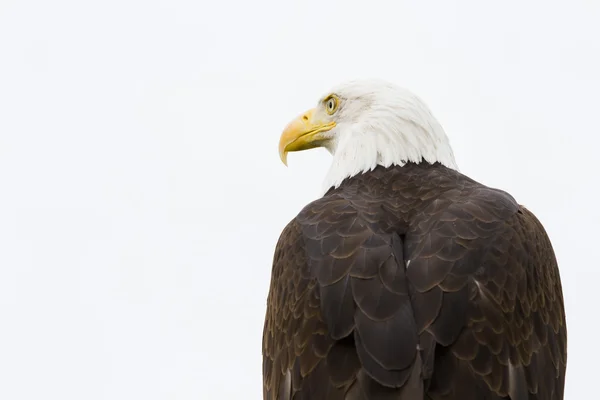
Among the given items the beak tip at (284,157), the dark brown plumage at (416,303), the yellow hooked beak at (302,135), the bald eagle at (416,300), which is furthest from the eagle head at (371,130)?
the dark brown plumage at (416,303)

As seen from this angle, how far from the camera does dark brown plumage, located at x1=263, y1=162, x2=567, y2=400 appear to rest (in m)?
5.71

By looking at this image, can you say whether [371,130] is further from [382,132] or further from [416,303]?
[416,303]

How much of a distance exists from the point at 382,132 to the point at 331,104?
663mm

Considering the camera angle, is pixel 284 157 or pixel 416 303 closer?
pixel 416 303

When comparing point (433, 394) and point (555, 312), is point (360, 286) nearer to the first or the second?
point (433, 394)

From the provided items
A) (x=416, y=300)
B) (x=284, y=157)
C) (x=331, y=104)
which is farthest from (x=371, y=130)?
(x=416, y=300)

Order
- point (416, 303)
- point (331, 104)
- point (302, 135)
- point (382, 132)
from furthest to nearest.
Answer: point (302, 135)
point (331, 104)
point (382, 132)
point (416, 303)

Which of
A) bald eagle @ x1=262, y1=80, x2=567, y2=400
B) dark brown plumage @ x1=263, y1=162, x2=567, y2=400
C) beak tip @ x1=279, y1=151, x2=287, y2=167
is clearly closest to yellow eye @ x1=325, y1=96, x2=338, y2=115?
beak tip @ x1=279, y1=151, x2=287, y2=167

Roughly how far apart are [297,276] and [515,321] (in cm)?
131

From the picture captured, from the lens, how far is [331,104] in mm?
8758

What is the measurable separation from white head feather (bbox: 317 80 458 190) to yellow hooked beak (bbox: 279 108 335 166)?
0.84 ft

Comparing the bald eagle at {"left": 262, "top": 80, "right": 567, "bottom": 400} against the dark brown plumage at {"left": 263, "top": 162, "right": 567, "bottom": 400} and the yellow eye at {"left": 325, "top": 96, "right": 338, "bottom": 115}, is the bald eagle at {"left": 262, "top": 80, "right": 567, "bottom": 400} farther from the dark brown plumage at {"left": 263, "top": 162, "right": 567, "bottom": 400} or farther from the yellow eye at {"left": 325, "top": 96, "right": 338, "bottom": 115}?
the yellow eye at {"left": 325, "top": 96, "right": 338, "bottom": 115}

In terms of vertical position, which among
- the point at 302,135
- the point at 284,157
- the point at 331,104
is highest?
the point at 331,104

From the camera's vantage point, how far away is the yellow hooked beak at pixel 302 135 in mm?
8852
